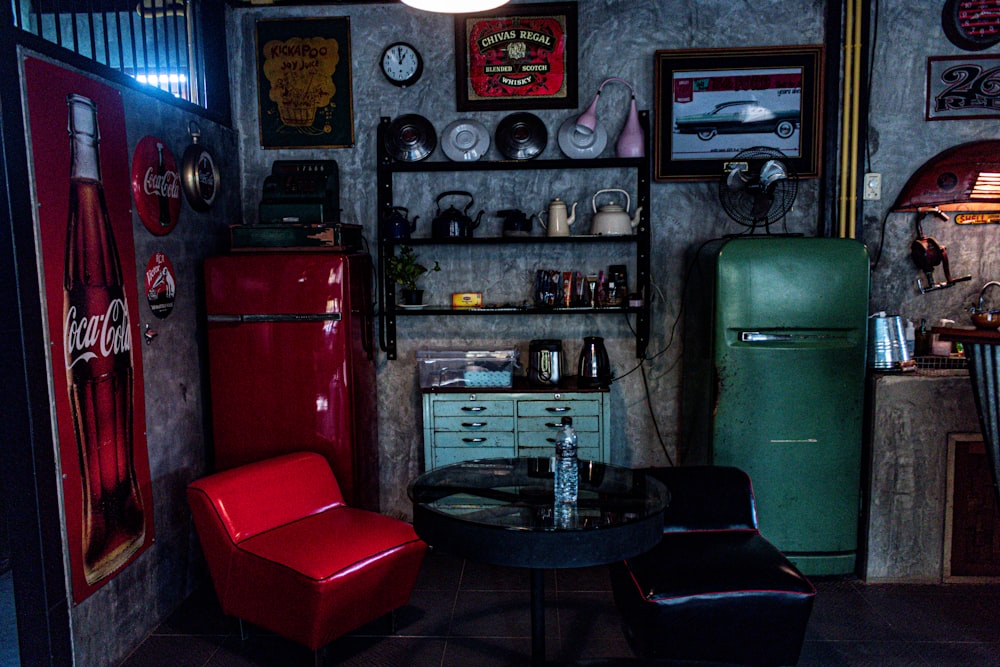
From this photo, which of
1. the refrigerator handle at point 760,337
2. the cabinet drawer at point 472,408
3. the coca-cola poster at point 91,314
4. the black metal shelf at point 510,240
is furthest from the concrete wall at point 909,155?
the coca-cola poster at point 91,314

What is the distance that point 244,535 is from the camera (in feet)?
9.14

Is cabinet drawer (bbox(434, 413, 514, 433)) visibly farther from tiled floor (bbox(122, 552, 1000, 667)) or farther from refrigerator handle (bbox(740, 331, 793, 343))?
refrigerator handle (bbox(740, 331, 793, 343))

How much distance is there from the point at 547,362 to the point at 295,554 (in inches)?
68.1

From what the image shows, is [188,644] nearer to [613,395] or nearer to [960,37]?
[613,395]

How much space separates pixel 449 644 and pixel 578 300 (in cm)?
204

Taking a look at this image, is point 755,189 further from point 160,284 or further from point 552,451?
point 160,284

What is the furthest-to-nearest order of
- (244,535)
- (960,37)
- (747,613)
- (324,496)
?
(960,37)
(324,496)
(244,535)
(747,613)

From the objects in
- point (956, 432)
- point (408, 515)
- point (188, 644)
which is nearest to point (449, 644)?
point (188, 644)

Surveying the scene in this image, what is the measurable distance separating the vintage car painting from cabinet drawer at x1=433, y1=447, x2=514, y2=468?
2.16 m

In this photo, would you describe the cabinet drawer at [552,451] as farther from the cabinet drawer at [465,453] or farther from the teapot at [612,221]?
the teapot at [612,221]

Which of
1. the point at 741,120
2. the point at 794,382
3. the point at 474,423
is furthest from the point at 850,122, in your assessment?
the point at 474,423

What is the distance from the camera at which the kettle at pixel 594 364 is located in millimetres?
3799

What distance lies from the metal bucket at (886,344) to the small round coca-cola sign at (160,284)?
3.53m

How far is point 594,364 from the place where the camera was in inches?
150
